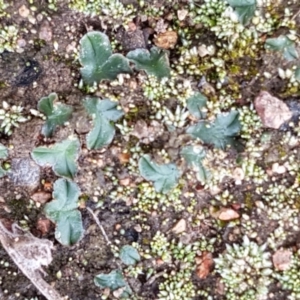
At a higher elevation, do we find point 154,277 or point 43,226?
point 43,226

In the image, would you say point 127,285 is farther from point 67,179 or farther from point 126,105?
point 126,105

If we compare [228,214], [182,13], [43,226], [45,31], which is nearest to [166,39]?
[182,13]

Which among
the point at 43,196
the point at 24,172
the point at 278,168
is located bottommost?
the point at 278,168

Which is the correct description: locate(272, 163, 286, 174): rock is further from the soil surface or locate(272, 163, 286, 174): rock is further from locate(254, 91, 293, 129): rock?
locate(254, 91, 293, 129): rock

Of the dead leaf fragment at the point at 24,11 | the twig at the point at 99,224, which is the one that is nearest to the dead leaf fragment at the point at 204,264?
the twig at the point at 99,224

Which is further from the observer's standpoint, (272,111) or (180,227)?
(180,227)

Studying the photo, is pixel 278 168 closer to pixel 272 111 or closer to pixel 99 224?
pixel 272 111

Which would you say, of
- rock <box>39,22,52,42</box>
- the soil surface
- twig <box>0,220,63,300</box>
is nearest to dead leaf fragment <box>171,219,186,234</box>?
the soil surface
